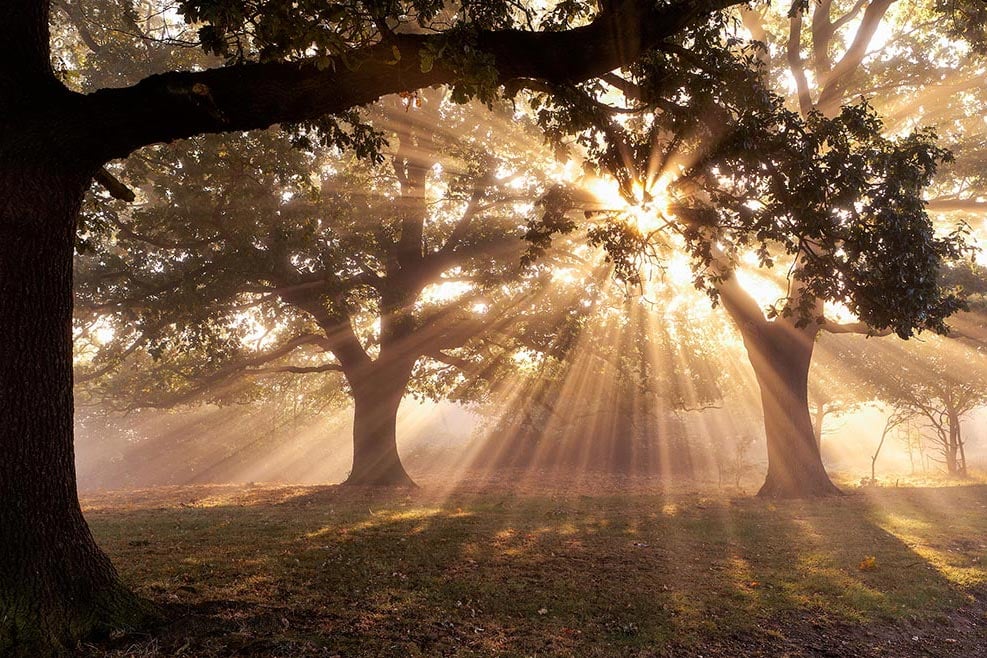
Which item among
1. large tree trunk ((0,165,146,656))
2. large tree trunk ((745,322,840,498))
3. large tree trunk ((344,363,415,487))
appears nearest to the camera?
large tree trunk ((0,165,146,656))

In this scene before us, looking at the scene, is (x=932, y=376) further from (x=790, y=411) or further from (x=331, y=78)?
(x=331, y=78)

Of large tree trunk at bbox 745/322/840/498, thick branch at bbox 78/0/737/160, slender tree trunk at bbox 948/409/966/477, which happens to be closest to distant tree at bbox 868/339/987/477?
slender tree trunk at bbox 948/409/966/477

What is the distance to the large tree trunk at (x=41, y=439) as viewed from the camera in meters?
4.94

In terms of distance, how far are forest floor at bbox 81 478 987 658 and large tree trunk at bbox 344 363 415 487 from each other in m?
8.15

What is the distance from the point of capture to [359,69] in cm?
589

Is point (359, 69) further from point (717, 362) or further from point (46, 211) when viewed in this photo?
point (717, 362)

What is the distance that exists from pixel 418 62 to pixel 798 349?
17.1 meters

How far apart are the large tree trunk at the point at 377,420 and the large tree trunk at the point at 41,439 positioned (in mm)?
16410

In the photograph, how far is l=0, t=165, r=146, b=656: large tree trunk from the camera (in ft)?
16.2

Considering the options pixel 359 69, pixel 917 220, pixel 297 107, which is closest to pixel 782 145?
pixel 917 220

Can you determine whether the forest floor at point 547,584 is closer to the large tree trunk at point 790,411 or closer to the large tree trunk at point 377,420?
the large tree trunk at point 790,411

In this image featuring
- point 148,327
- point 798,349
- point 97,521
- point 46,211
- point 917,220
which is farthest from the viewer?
point 798,349

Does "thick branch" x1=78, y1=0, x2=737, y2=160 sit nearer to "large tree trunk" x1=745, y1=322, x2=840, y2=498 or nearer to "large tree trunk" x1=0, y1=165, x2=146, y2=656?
"large tree trunk" x1=0, y1=165, x2=146, y2=656

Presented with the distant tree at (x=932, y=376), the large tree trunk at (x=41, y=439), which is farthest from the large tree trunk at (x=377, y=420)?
the distant tree at (x=932, y=376)
